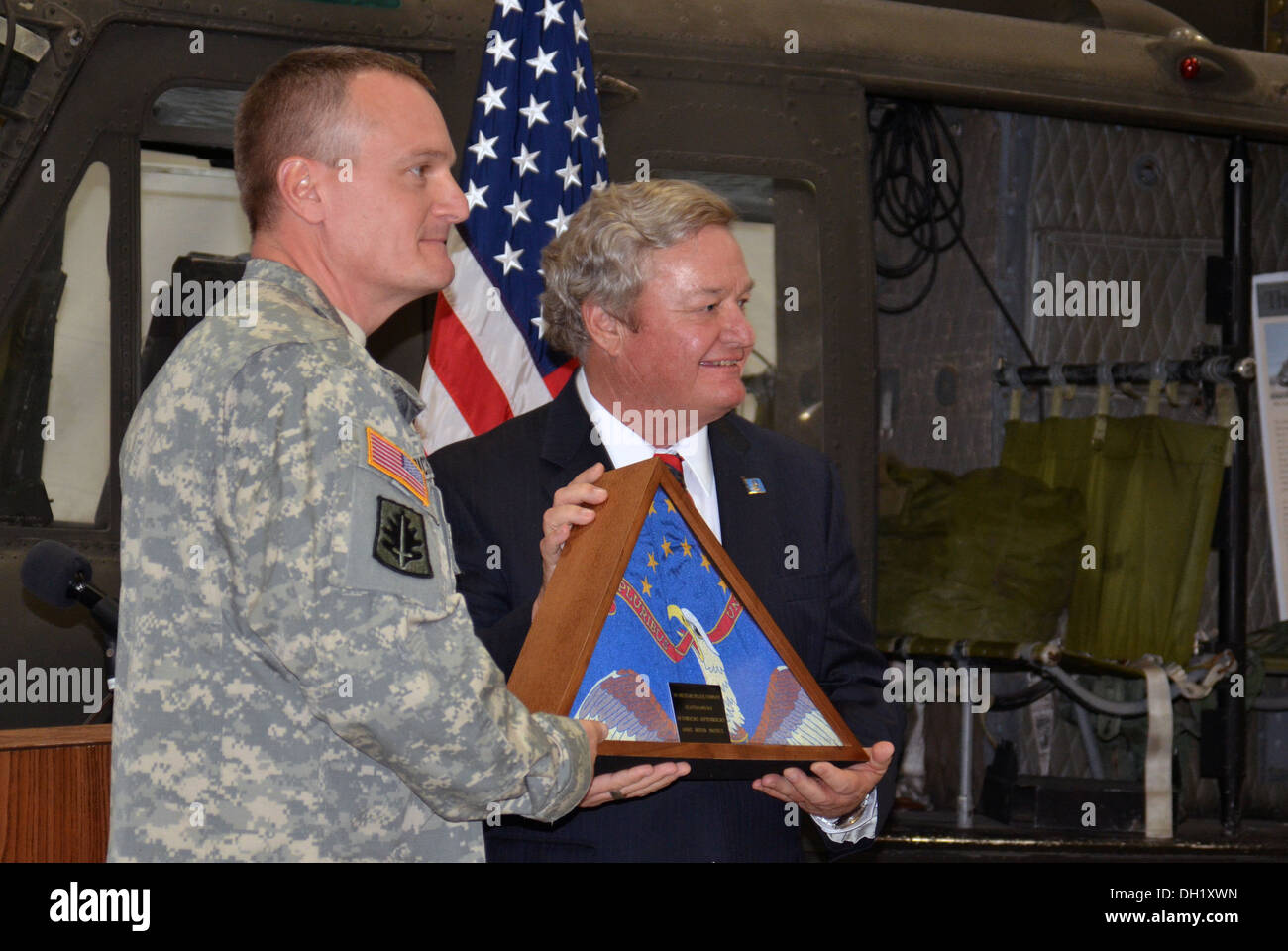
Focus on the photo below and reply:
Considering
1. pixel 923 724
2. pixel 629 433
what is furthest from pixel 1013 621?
pixel 629 433

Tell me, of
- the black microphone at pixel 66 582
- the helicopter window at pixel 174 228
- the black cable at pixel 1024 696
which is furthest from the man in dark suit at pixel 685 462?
the black cable at pixel 1024 696

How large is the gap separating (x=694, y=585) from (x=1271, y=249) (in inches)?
191

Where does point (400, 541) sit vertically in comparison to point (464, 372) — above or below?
below

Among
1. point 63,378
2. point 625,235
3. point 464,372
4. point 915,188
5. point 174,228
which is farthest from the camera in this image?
point 915,188

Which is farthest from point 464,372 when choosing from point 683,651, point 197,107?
point 683,651

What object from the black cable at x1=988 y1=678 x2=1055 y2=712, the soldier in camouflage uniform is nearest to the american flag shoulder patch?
the soldier in camouflage uniform

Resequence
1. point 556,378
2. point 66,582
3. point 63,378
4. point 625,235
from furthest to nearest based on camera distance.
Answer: point 556,378 < point 63,378 < point 625,235 < point 66,582

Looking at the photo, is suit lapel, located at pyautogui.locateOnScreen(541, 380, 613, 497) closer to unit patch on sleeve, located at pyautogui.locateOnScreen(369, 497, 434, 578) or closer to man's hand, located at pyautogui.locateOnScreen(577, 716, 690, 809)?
man's hand, located at pyautogui.locateOnScreen(577, 716, 690, 809)

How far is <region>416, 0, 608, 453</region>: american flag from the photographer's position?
3779 mm

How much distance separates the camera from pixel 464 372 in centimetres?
377

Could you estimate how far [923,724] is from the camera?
5.83m

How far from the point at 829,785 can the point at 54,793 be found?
4.40 ft

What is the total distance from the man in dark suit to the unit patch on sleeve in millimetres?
756

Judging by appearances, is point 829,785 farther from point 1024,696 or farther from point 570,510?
point 1024,696
